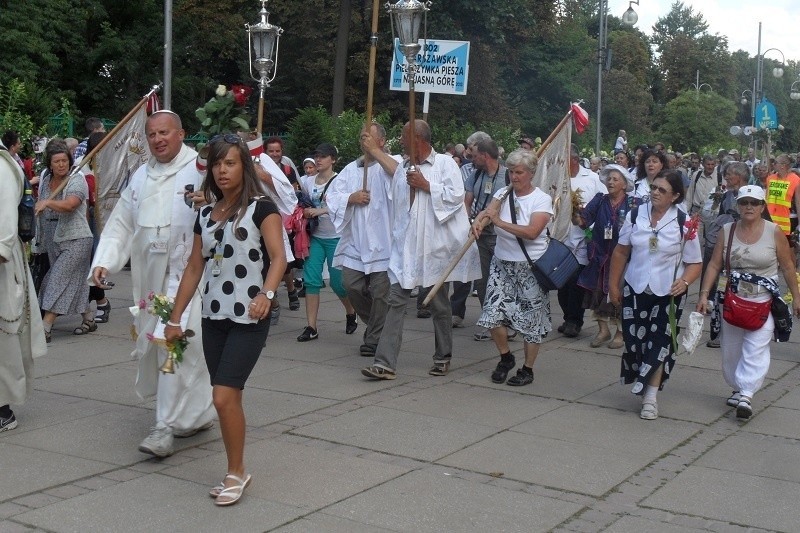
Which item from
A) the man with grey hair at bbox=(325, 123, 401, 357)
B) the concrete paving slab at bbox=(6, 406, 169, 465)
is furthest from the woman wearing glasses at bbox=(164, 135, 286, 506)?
the man with grey hair at bbox=(325, 123, 401, 357)

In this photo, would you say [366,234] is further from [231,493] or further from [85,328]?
[231,493]

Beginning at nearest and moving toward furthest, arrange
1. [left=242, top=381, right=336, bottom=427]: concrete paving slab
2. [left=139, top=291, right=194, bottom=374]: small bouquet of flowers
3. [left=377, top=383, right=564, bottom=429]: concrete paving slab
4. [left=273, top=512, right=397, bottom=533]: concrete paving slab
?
1. [left=273, top=512, right=397, bottom=533]: concrete paving slab
2. [left=139, top=291, right=194, bottom=374]: small bouquet of flowers
3. [left=242, top=381, right=336, bottom=427]: concrete paving slab
4. [left=377, top=383, right=564, bottom=429]: concrete paving slab

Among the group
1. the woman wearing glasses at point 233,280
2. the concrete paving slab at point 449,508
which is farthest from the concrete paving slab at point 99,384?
the concrete paving slab at point 449,508

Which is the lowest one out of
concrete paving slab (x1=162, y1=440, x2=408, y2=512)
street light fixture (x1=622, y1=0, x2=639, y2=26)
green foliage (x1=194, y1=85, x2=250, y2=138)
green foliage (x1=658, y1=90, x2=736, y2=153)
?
concrete paving slab (x1=162, y1=440, x2=408, y2=512)

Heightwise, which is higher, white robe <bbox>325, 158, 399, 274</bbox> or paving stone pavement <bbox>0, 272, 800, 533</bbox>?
white robe <bbox>325, 158, 399, 274</bbox>

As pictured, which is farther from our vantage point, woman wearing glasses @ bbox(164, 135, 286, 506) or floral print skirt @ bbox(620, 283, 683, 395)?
floral print skirt @ bbox(620, 283, 683, 395)

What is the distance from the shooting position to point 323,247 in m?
10.7

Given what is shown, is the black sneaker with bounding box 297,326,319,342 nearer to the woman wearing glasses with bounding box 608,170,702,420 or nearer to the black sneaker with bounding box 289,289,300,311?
the black sneaker with bounding box 289,289,300,311

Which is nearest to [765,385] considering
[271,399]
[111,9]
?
[271,399]

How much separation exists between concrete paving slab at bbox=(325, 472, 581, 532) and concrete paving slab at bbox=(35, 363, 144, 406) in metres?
2.62

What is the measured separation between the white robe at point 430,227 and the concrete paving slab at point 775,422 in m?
2.46

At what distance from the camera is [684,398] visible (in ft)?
27.2

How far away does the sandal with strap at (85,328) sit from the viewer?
10500 mm

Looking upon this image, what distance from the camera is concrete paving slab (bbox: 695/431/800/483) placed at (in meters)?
6.33
